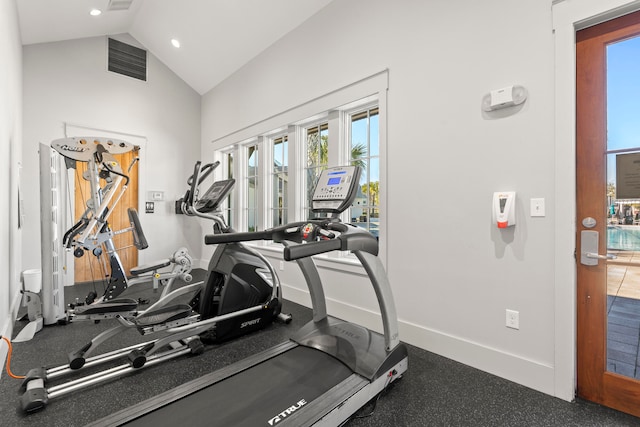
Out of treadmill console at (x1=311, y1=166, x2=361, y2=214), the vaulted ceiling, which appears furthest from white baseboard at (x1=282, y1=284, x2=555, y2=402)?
the vaulted ceiling

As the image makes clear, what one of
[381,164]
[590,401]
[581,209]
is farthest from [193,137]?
[590,401]

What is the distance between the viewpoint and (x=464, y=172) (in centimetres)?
240

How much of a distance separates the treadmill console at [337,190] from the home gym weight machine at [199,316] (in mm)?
1125

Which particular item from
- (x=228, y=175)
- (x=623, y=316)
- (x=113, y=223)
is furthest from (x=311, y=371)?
(x=113, y=223)

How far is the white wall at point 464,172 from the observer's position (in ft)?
6.71

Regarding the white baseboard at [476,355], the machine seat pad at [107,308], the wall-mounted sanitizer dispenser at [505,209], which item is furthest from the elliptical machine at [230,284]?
the wall-mounted sanitizer dispenser at [505,209]

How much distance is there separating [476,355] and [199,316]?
2.37 m

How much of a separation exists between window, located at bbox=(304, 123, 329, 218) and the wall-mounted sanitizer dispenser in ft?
6.78

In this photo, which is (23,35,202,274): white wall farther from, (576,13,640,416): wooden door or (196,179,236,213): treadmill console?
(576,13,640,416): wooden door

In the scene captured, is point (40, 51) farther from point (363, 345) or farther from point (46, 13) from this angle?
point (363, 345)

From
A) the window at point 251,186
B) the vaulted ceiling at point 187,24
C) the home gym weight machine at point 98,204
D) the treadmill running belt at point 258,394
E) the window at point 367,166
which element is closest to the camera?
the treadmill running belt at point 258,394

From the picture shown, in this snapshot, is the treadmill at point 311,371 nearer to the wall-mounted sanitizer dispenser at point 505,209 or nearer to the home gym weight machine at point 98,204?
the wall-mounted sanitizer dispenser at point 505,209

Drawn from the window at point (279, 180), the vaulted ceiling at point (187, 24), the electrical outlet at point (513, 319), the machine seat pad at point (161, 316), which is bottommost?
the machine seat pad at point (161, 316)

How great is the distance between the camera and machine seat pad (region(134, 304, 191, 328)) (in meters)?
2.37
